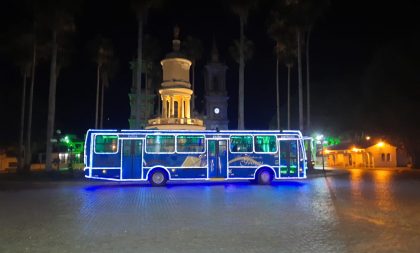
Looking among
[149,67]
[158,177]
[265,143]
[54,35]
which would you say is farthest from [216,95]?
[158,177]

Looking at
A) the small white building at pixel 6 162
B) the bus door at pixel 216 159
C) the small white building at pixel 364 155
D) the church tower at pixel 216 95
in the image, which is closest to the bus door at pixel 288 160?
the bus door at pixel 216 159

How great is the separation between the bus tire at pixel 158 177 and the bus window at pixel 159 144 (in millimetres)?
1187

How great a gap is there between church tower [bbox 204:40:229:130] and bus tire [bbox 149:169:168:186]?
5063cm

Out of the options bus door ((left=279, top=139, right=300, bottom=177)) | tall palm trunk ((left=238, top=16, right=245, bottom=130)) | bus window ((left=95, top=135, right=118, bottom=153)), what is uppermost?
tall palm trunk ((left=238, top=16, right=245, bottom=130))

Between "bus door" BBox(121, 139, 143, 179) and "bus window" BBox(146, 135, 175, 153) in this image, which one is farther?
"bus window" BBox(146, 135, 175, 153)

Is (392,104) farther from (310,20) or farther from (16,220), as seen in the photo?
(16,220)

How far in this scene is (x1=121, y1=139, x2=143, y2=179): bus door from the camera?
80.7 feet

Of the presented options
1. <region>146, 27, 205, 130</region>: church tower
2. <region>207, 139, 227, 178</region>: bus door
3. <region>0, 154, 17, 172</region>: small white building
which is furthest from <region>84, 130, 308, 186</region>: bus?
<region>0, 154, 17, 172</region>: small white building

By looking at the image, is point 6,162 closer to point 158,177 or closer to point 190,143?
point 158,177

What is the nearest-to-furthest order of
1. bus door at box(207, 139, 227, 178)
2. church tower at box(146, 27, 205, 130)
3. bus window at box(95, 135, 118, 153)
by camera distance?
1. bus window at box(95, 135, 118, 153)
2. bus door at box(207, 139, 227, 178)
3. church tower at box(146, 27, 205, 130)

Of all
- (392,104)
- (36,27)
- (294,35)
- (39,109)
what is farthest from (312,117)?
(36,27)

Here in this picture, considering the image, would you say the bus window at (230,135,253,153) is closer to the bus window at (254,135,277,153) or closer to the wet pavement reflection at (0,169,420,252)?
the bus window at (254,135,277,153)

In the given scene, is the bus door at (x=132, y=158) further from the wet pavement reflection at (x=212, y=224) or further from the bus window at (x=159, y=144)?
the wet pavement reflection at (x=212, y=224)

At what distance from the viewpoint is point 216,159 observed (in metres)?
25.4
